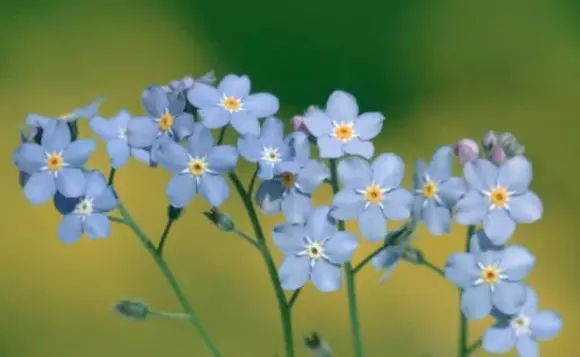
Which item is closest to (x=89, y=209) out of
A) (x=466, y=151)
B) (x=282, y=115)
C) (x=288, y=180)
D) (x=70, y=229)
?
(x=70, y=229)

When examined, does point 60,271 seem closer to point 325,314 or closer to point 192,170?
point 325,314

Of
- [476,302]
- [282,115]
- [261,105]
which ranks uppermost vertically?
[261,105]

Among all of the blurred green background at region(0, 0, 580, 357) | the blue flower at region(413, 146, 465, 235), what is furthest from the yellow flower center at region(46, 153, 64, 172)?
the blurred green background at region(0, 0, 580, 357)

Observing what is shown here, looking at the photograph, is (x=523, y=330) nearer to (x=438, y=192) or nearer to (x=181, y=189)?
(x=438, y=192)

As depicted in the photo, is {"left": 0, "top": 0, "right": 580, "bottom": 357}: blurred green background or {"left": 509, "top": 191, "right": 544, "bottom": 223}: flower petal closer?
{"left": 509, "top": 191, "right": 544, "bottom": 223}: flower petal

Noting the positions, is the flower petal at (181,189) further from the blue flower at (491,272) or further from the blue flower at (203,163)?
the blue flower at (491,272)

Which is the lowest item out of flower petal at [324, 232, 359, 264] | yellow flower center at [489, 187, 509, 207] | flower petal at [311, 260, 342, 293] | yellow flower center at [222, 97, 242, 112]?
flower petal at [311, 260, 342, 293]

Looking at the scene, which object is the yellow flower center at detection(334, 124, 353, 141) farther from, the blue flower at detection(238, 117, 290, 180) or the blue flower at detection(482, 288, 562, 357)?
the blue flower at detection(482, 288, 562, 357)

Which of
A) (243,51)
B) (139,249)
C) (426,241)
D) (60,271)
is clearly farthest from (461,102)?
(60,271)
